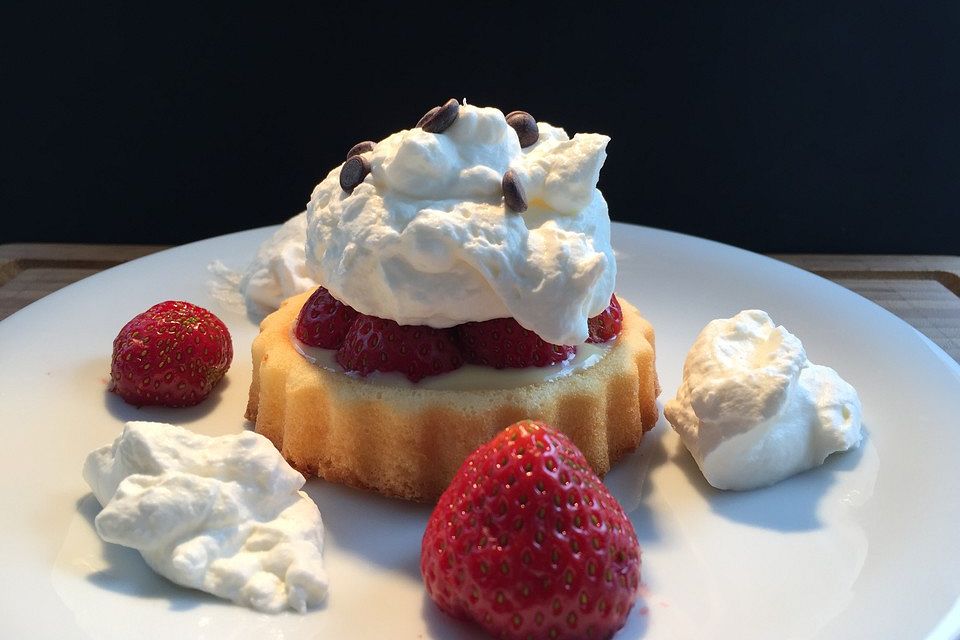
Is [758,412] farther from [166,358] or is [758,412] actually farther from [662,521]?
[166,358]

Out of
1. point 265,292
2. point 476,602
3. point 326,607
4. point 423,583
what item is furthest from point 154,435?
point 265,292

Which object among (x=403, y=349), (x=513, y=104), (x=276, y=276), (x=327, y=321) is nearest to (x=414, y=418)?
(x=403, y=349)

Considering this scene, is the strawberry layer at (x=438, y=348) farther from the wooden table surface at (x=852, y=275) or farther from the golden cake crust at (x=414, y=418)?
the wooden table surface at (x=852, y=275)

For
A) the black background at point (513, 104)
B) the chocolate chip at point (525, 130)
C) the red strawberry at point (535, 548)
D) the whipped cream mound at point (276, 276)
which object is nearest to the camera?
the red strawberry at point (535, 548)

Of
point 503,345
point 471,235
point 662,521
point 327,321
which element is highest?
point 471,235

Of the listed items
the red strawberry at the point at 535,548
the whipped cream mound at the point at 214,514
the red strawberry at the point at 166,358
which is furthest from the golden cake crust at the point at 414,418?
the red strawberry at the point at 535,548

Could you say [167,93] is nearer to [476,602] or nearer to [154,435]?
[154,435]

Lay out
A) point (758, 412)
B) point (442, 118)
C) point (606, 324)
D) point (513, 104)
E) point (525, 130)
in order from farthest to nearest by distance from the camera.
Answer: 1. point (513, 104)
2. point (606, 324)
3. point (525, 130)
4. point (442, 118)
5. point (758, 412)
